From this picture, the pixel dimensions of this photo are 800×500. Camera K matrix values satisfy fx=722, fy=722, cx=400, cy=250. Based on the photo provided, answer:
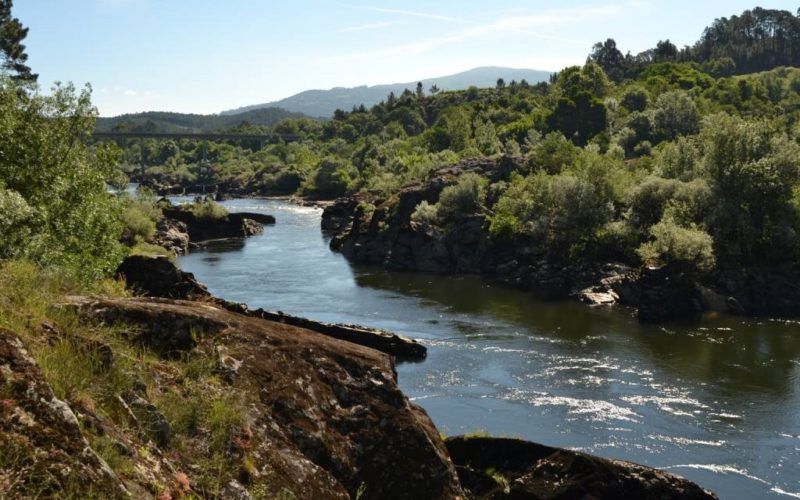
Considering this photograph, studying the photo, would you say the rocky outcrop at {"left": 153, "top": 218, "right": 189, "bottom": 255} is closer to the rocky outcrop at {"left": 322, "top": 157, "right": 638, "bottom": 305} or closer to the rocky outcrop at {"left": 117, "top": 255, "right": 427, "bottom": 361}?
the rocky outcrop at {"left": 322, "top": 157, "right": 638, "bottom": 305}

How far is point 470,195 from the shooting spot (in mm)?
87938

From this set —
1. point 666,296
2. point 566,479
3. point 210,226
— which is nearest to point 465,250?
point 666,296

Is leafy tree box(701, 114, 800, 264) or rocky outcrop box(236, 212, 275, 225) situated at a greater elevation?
leafy tree box(701, 114, 800, 264)

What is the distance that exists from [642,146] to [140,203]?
263ft

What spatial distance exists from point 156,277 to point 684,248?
48.0m

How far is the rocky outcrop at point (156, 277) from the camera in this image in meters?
26.2

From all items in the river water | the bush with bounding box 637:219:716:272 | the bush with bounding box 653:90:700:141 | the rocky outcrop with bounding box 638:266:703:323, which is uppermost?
the bush with bounding box 653:90:700:141

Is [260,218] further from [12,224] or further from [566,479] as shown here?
[566,479]

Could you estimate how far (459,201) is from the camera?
8788 cm

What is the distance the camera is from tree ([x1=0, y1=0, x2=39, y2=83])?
74.9 meters

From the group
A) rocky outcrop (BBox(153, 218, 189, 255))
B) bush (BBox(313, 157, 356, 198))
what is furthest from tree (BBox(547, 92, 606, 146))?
rocky outcrop (BBox(153, 218, 189, 255))

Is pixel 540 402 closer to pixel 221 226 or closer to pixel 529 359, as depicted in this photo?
pixel 529 359

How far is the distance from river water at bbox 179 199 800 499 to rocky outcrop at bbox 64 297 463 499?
1936 cm

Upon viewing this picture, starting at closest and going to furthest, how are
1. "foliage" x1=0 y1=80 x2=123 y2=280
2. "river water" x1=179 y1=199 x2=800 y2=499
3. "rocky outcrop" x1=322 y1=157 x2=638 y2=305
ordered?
1. "foliage" x1=0 y1=80 x2=123 y2=280
2. "river water" x1=179 y1=199 x2=800 y2=499
3. "rocky outcrop" x1=322 y1=157 x2=638 y2=305
